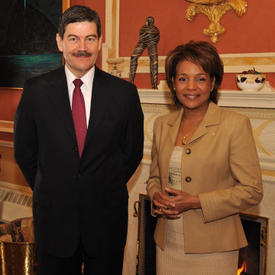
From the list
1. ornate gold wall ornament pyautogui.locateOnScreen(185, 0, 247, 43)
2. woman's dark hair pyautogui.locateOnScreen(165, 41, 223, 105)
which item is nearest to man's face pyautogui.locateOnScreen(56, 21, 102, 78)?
woman's dark hair pyautogui.locateOnScreen(165, 41, 223, 105)

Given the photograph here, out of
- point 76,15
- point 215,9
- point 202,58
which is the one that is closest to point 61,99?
point 76,15

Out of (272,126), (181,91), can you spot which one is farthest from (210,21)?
(181,91)

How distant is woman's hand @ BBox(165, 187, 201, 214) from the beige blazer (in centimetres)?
3

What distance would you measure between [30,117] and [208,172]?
0.91 metres

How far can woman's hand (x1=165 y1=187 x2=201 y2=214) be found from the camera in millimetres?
1685

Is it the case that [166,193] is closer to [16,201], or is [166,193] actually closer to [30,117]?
[30,117]

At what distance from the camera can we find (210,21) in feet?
9.71

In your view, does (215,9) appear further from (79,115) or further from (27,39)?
(27,39)

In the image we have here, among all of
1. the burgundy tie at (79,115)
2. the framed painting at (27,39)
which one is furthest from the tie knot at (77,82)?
the framed painting at (27,39)

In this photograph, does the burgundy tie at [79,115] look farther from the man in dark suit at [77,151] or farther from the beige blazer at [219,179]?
the beige blazer at [219,179]

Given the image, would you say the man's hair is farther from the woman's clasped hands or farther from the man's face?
the woman's clasped hands

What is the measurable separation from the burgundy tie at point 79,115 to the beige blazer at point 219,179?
435 millimetres

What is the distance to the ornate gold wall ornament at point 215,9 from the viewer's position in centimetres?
282

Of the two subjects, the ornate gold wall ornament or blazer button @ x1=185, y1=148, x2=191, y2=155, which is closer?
blazer button @ x1=185, y1=148, x2=191, y2=155
